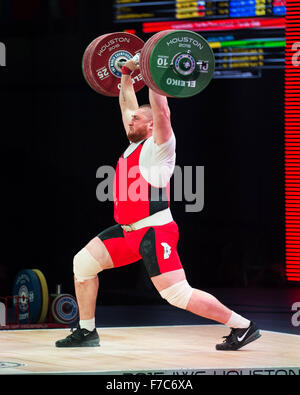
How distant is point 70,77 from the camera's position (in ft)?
38.3

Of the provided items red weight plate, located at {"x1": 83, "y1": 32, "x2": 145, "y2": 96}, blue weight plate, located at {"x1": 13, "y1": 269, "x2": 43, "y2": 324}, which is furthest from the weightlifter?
blue weight plate, located at {"x1": 13, "y1": 269, "x2": 43, "y2": 324}

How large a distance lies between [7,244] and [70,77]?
7.14ft

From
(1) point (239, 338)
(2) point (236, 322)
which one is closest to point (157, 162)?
(2) point (236, 322)

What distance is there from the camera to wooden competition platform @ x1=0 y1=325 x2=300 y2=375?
221 inches

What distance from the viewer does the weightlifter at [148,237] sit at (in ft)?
20.7

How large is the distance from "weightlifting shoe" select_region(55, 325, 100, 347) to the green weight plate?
186 cm

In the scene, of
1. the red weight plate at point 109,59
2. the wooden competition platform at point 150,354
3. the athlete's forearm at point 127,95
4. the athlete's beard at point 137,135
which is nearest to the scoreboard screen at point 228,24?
the red weight plate at point 109,59

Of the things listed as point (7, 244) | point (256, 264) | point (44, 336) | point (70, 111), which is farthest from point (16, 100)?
point (44, 336)

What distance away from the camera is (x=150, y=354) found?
6.37 meters

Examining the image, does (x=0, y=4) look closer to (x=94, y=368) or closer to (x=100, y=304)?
(x=100, y=304)

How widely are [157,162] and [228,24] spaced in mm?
4411

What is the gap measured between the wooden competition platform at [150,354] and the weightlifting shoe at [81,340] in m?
0.09

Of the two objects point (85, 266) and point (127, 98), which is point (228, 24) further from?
point (85, 266)

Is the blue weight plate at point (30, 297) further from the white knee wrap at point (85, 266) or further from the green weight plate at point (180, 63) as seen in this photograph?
the green weight plate at point (180, 63)
